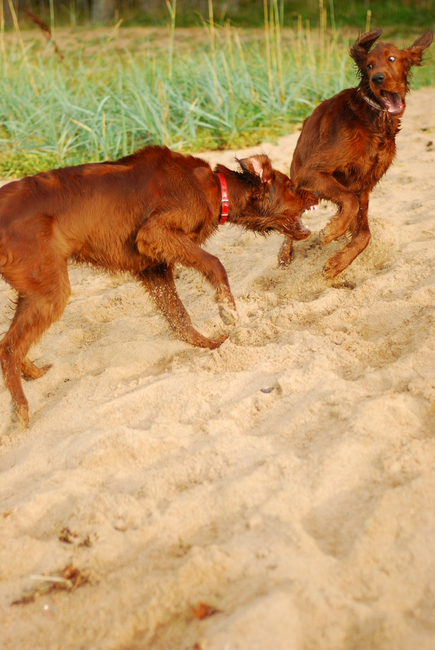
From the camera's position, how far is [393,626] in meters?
1.74

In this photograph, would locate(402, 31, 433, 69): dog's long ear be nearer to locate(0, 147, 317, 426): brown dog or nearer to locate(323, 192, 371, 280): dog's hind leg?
locate(323, 192, 371, 280): dog's hind leg

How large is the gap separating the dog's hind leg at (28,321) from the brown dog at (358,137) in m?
1.73

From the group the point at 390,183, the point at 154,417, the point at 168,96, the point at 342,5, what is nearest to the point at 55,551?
the point at 154,417

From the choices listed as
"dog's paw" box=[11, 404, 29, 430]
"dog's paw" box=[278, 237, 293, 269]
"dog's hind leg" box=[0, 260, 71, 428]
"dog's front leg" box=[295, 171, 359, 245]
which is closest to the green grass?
"dog's paw" box=[278, 237, 293, 269]

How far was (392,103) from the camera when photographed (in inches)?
154

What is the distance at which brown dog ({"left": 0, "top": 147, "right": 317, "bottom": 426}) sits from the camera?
3.19 m

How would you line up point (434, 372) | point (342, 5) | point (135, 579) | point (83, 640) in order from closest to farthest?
point (83, 640) < point (135, 579) < point (434, 372) < point (342, 5)

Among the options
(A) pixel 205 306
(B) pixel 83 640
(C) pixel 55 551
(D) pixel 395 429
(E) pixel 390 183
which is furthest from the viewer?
(E) pixel 390 183

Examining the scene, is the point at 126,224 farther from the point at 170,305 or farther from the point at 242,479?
the point at 242,479

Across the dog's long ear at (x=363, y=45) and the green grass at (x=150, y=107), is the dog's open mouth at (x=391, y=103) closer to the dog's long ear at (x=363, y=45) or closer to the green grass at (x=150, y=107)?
the dog's long ear at (x=363, y=45)

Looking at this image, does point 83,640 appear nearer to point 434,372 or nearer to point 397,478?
point 397,478

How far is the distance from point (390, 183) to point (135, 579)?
15.4 feet

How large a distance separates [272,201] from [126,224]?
95 centimetres

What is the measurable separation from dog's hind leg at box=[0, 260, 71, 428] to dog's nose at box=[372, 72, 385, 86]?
89.9 inches
